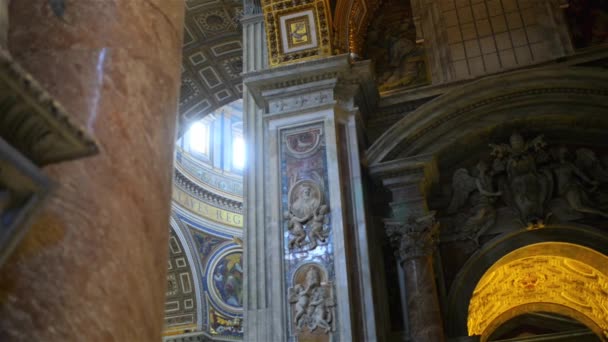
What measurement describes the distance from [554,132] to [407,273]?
2.55 meters

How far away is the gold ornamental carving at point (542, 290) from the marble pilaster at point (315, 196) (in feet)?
6.67

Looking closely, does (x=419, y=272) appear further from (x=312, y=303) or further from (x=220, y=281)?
(x=220, y=281)

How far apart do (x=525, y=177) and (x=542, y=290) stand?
3106mm

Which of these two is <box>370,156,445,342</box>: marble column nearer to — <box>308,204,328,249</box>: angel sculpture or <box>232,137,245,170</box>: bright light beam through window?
<box>308,204,328,249</box>: angel sculpture

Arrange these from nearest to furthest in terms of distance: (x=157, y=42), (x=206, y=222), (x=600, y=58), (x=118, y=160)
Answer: (x=118, y=160), (x=157, y=42), (x=600, y=58), (x=206, y=222)

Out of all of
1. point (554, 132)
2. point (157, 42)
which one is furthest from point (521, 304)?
point (157, 42)

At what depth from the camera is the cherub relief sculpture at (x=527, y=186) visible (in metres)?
8.03

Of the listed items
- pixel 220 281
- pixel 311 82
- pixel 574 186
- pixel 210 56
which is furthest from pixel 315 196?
pixel 220 281

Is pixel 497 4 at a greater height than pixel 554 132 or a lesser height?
greater

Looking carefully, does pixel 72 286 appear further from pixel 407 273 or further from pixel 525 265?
pixel 525 265

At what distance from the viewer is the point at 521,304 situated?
10.8 meters

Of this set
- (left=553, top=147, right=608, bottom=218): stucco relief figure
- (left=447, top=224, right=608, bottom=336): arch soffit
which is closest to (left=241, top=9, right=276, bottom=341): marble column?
(left=447, top=224, right=608, bottom=336): arch soffit

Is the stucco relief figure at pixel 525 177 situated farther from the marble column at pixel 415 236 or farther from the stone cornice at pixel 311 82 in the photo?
the stone cornice at pixel 311 82

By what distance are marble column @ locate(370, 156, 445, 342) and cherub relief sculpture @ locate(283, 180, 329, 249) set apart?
0.95m
